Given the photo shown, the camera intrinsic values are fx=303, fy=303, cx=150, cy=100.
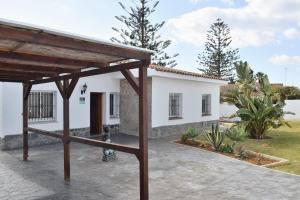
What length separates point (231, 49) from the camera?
4053 centimetres

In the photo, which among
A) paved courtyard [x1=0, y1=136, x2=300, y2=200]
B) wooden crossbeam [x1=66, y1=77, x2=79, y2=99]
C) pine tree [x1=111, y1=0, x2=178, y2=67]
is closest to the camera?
paved courtyard [x1=0, y1=136, x2=300, y2=200]

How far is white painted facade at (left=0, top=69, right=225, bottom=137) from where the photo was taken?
1263 cm

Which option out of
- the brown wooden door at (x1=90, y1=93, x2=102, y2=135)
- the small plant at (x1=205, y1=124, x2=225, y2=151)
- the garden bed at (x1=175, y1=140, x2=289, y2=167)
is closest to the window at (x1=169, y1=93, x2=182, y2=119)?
the brown wooden door at (x1=90, y1=93, x2=102, y2=135)

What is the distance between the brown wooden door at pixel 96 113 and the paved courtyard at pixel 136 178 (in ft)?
17.0

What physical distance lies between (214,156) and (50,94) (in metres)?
7.98

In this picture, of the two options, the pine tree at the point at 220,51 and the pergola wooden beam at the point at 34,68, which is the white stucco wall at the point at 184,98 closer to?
the pergola wooden beam at the point at 34,68

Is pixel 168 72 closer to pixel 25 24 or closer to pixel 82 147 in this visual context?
pixel 82 147

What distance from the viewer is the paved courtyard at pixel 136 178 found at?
22.8 feet

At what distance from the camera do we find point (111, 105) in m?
17.2

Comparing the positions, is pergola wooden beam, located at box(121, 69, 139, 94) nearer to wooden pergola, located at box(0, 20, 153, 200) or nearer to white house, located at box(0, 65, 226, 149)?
wooden pergola, located at box(0, 20, 153, 200)

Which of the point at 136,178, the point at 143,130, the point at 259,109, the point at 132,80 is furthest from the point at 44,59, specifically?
the point at 259,109

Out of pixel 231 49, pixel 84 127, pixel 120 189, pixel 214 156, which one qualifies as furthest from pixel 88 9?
pixel 231 49

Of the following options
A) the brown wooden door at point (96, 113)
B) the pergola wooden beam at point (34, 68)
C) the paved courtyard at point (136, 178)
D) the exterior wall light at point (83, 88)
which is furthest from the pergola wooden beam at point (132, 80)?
the brown wooden door at point (96, 113)

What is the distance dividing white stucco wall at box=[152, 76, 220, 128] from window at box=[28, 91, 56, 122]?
16.0 feet
